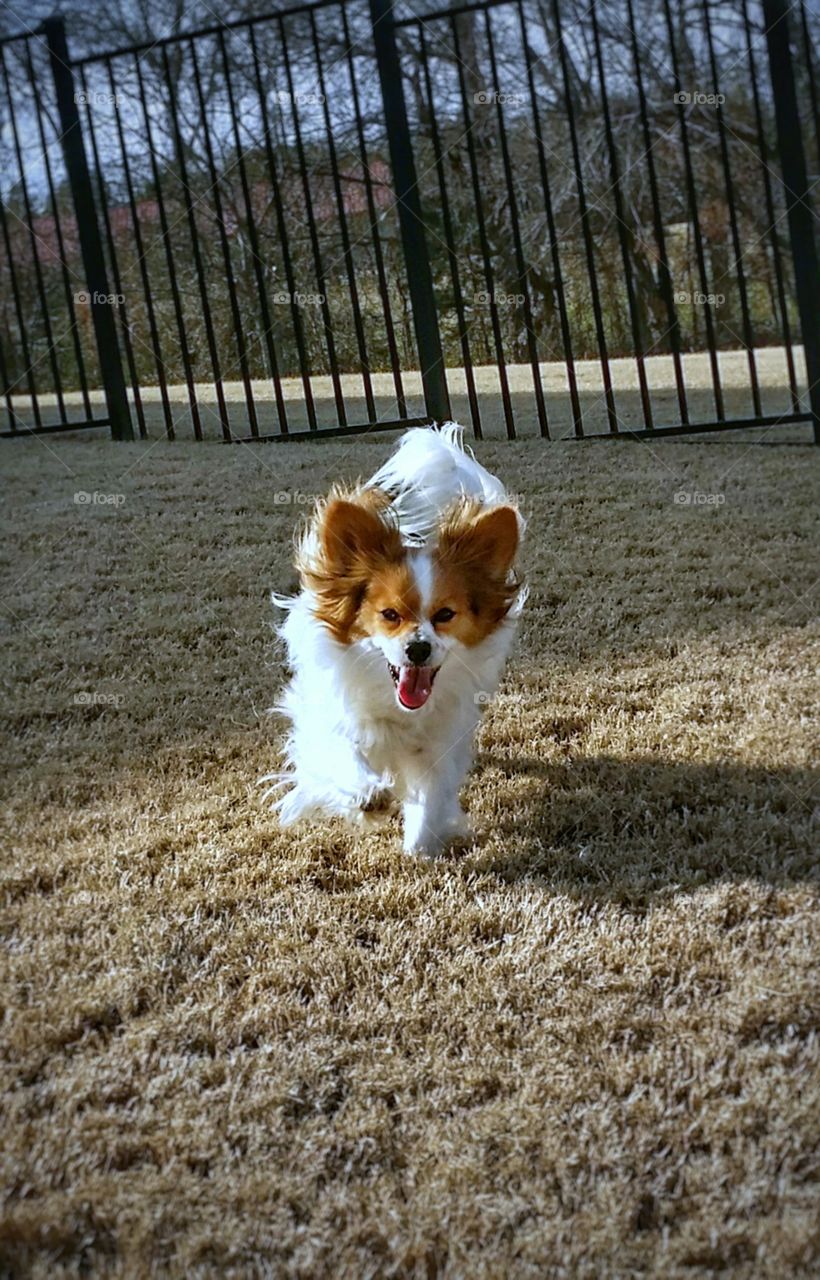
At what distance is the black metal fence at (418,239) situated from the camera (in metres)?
6.26

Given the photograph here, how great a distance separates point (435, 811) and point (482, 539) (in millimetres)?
647

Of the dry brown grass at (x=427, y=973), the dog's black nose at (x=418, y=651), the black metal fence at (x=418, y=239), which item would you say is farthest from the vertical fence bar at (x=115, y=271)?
the dog's black nose at (x=418, y=651)

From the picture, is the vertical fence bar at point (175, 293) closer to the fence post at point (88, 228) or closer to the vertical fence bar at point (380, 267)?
the fence post at point (88, 228)

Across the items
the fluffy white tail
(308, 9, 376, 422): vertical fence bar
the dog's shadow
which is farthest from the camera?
(308, 9, 376, 422): vertical fence bar

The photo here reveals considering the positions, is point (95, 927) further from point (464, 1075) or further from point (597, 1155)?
point (597, 1155)

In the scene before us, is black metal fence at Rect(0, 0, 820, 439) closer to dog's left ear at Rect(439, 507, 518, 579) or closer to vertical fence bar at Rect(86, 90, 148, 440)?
vertical fence bar at Rect(86, 90, 148, 440)

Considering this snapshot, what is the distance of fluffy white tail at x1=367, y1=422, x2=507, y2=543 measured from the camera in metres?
3.03

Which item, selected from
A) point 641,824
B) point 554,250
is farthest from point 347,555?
point 554,250

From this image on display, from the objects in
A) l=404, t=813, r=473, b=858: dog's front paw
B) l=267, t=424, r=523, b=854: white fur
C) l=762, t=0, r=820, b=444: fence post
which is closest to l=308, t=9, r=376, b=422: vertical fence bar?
l=762, t=0, r=820, b=444: fence post

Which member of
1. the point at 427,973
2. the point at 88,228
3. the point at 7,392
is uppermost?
the point at 88,228

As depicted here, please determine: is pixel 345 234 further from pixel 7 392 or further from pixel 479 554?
pixel 479 554

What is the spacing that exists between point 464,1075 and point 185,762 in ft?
5.16

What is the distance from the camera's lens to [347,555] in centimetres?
271

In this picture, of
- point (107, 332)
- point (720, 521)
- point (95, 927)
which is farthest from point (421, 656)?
point (107, 332)
